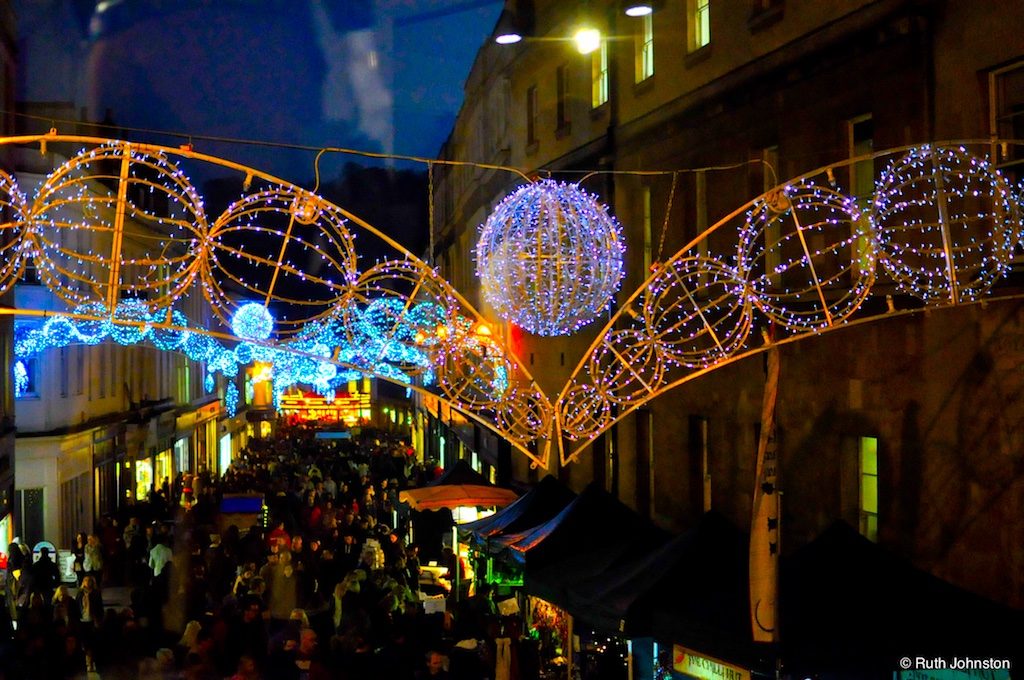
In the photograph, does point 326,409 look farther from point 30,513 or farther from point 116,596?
point 116,596

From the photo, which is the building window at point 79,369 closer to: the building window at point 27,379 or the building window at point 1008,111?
the building window at point 27,379

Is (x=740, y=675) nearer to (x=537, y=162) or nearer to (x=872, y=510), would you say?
(x=872, y=510)

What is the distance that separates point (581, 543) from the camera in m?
13.8

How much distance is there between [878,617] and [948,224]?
2931 millimetres

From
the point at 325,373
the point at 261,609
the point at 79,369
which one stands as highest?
the point at 79,369

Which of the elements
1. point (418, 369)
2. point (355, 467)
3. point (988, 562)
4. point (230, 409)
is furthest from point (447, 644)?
point (230, 409)

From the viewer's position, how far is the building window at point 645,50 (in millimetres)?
17203

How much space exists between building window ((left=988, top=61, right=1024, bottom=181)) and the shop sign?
4.60 m

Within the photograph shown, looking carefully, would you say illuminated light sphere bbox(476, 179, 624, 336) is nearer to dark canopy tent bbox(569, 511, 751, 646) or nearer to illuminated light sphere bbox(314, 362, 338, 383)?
dark canopy tent bbox(569, 511, 751, 646)

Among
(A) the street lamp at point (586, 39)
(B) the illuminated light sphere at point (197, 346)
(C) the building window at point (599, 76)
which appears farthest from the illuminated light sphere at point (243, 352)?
(A) the street lamp at point (586, 39)

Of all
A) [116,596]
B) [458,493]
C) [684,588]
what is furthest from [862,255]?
[116,596]

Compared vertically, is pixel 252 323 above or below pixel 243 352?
above

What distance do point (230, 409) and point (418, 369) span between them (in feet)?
174

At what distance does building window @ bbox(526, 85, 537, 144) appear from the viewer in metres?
23.4
